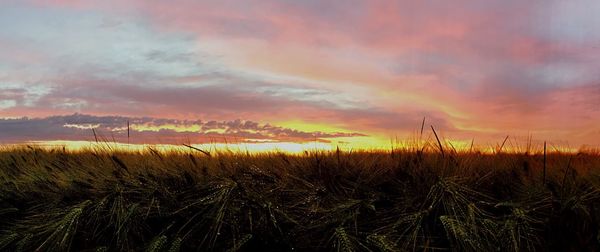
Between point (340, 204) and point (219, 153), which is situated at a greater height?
point (219, 153)

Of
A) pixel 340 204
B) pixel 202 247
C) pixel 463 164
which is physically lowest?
pixel 202 247

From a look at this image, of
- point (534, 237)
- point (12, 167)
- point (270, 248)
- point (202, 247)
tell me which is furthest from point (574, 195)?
point (12, 167)

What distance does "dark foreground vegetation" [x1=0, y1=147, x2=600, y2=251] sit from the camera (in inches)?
146

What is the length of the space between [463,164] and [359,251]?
1.37 m

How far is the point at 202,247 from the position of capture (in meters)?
3.95

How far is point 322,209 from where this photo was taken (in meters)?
3.91

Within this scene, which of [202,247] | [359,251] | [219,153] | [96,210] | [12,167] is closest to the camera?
[359,251]

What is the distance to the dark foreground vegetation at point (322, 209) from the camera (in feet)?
12.2

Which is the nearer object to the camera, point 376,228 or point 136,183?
point 376,228

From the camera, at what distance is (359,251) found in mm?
3691

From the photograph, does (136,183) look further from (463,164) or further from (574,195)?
(574,195)

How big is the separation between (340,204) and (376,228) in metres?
0.33

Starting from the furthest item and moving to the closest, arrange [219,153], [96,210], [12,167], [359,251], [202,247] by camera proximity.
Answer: [12,167]
[219,153]
[96,210]
[202,247]
[359,251]

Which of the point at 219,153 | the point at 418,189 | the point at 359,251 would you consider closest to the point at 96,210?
the point at 219,153
